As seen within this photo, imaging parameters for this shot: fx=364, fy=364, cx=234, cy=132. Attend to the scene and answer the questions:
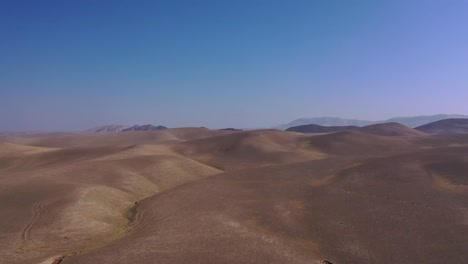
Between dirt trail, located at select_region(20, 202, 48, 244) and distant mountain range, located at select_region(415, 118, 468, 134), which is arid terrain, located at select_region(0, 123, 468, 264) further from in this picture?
distant mountain range, located at select_region(415, 118, 468, 134)

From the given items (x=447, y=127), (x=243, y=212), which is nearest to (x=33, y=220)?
(x=243, y=212)

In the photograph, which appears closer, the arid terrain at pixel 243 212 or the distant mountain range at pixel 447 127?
the arid terrain at pixel 243 212

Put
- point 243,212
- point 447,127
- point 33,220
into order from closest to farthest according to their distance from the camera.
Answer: point 33,220, point 243,212, point 447,127

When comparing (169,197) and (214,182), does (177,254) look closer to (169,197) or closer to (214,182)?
(169,197)

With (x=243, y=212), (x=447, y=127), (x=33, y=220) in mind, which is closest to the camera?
(x=33, y=220)

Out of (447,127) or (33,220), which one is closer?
(33,220)

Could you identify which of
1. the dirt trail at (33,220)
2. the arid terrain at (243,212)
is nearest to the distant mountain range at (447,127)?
the arid terrain at (243,212)

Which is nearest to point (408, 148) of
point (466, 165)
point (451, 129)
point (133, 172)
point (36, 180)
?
point (466, 165)

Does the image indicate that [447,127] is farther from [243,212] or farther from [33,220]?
[33,220]

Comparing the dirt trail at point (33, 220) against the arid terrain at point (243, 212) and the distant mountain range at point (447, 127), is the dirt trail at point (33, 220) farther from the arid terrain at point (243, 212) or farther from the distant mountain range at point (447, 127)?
the distant mountain range at point (447, 127)
